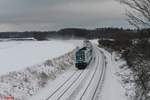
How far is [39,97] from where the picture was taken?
2389cm

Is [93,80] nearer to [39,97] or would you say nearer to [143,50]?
[39,97]

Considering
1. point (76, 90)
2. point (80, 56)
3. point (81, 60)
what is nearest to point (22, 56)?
point (80, 56)

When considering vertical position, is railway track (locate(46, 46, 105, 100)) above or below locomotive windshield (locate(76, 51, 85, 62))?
below

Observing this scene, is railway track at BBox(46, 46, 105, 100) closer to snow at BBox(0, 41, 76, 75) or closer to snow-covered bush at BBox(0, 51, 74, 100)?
snow-covered bush at BBox(0, 51, 74, 100)

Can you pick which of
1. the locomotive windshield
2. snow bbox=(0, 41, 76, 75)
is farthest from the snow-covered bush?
the locomotive windshield

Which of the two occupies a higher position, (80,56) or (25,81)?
(80,56)

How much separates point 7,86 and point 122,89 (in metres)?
10.5

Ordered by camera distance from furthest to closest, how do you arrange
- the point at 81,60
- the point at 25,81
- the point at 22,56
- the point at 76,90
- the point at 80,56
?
the point at 22,56
the point at 80,56
the point at 81,60
the point at 25,81
the point at 76,90

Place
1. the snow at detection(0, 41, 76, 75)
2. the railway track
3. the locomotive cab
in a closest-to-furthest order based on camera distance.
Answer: the railway track
the snow at detection(0, 41, 76, 75)
the locomotive cab

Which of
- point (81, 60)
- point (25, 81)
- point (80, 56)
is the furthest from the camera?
point (80, 56)

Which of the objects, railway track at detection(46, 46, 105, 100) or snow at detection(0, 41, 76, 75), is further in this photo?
snow at detection(0, 41, 76, 75)

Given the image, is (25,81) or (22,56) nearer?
(25,81)

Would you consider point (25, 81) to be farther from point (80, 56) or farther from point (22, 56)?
point (22, 56)

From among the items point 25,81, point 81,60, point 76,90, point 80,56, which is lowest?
point 76,90
